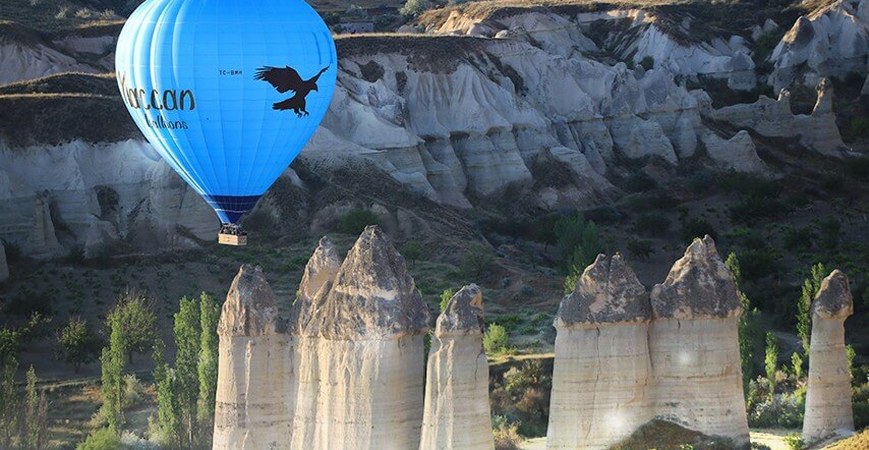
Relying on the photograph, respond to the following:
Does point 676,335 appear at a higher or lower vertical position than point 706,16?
lower

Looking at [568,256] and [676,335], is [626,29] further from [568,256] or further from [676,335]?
[676,335]

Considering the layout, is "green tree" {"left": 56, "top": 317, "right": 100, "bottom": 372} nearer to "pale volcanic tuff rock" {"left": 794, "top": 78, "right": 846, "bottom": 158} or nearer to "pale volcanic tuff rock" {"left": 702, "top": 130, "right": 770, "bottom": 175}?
"pale volcanic tuff rock" {"left": 702, "top": 130, "right": 770, "bottom": 175}

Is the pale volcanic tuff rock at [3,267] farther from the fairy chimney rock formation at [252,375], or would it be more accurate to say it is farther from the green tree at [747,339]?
the fairy chimney rock formation at [252,375]

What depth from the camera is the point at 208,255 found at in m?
55.7

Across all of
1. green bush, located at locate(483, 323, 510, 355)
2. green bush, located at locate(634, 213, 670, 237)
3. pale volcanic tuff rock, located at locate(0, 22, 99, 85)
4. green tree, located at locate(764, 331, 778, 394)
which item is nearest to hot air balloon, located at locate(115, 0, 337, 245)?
green bush, located at locate(483, 323, 510, 355)

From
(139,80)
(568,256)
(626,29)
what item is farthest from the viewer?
(626,29)

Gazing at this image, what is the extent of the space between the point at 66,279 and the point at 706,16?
52.6 metres

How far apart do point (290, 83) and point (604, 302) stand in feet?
46.9

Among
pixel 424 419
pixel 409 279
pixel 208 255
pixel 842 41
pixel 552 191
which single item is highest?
pixel 842 41

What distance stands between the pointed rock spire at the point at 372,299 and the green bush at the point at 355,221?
2632 centimetres

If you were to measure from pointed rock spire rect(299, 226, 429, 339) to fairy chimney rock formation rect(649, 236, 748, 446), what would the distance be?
341 centimetres

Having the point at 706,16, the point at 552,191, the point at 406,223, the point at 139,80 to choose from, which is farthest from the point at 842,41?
the point at 139,80

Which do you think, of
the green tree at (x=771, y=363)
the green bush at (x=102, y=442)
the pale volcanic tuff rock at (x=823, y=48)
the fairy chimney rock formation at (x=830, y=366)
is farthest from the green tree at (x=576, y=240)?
the pale volcanic tuff rock at (x=823, y=48)

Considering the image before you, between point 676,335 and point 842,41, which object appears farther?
point 842,41
